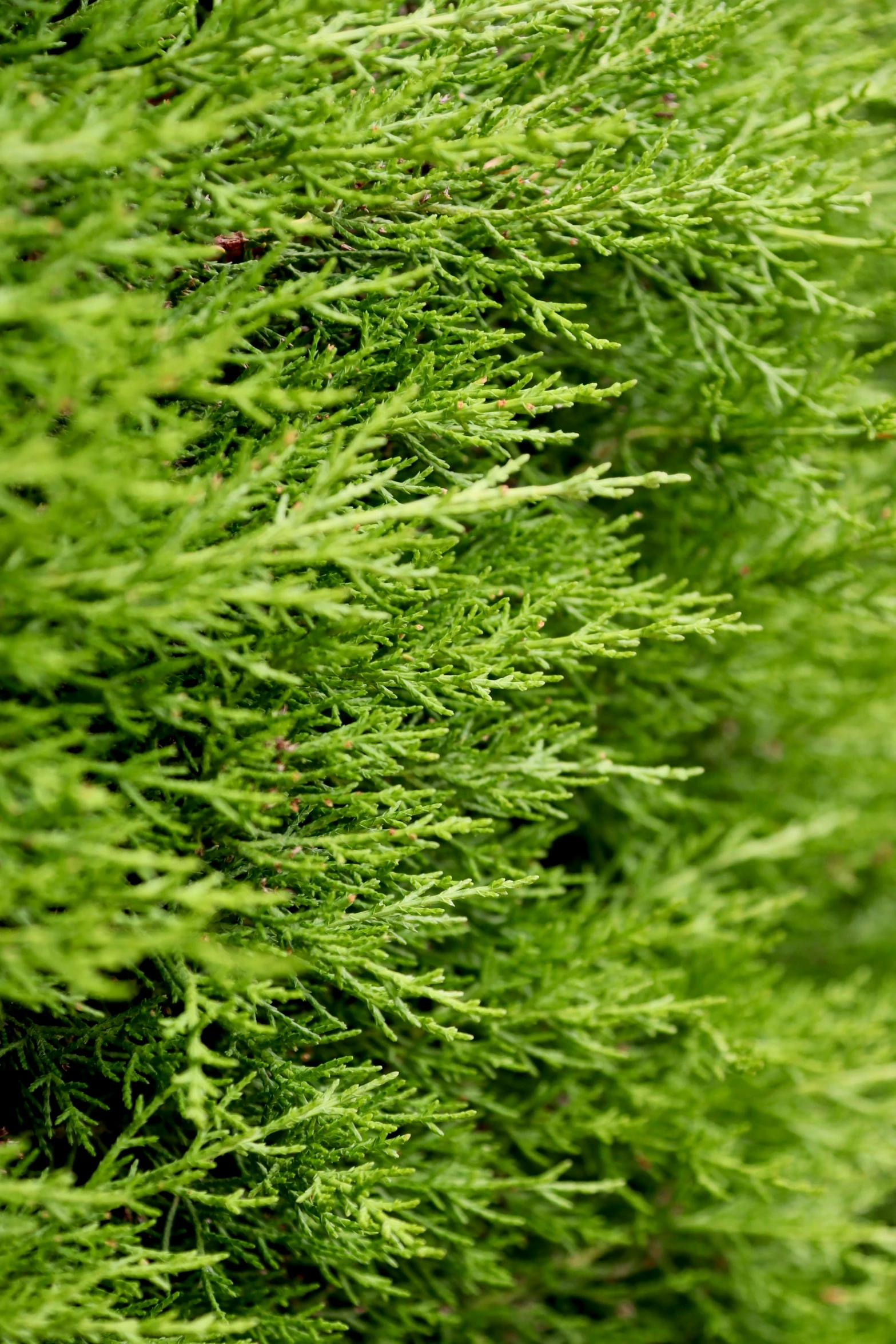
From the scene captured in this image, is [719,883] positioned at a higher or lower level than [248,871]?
lower

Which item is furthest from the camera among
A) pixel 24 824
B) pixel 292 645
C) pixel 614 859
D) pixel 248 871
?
pixel 614 859

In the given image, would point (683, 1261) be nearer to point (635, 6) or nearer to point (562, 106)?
point (562, 106)

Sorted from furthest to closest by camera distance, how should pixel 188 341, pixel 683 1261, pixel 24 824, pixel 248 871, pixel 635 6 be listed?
pixel 683 1261 → pixel 635 6 → pixel 248 871 → pixel 188 341 → pixel 24 824

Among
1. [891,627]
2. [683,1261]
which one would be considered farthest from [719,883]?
[683,1261]

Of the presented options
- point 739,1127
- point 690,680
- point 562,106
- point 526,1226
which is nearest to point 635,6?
point 562,106

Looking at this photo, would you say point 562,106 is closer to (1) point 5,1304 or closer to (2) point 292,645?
(2) point 292,645

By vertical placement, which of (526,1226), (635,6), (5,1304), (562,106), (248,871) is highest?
(635,6)

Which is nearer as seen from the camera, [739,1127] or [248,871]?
[248,871]
